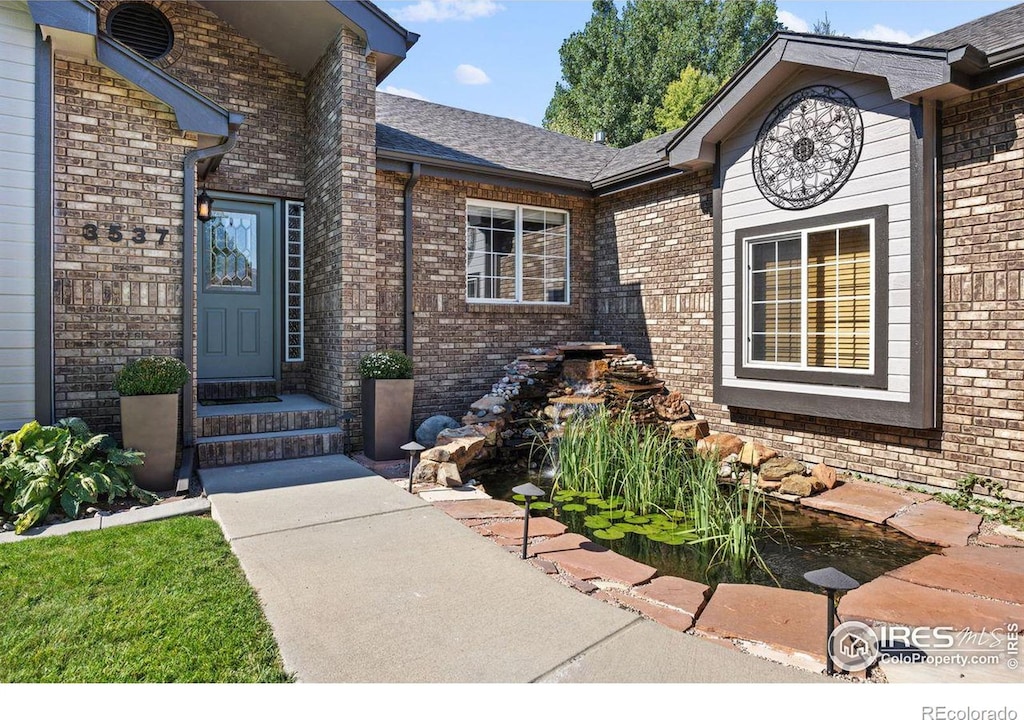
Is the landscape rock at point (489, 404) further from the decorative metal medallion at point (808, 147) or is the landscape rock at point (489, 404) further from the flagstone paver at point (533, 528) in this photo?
the decorative metal medallion at point (808, 147)

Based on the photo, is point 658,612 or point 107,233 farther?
point 107,233

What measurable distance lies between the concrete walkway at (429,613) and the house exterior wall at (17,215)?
2.20 metres

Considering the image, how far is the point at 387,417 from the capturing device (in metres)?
6.34

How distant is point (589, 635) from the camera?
2.67 m

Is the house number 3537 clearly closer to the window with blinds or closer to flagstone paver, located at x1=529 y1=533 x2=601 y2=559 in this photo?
flagstone paver, located at x1=529 y1=533 x2=601 y2=559

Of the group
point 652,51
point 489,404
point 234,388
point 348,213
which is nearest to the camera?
point 348,213

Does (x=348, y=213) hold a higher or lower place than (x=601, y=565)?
higher

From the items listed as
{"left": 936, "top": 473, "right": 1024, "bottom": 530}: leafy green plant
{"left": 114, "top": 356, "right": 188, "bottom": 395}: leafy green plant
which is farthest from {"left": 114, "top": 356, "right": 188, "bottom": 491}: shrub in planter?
{"left": 936, "top": 473, "right": 1024, "bottom": 530}: leafy green plant

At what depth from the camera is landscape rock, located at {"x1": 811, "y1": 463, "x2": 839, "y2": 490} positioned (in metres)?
5.36

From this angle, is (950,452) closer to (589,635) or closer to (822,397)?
(822,397)

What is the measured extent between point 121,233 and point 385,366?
8.75ft

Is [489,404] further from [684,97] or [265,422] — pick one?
[684,97]

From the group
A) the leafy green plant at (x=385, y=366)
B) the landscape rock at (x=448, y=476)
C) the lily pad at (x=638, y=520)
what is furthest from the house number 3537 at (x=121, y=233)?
the lily pad at (x=638, y=520)

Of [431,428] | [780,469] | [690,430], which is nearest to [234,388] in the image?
[431,428]
